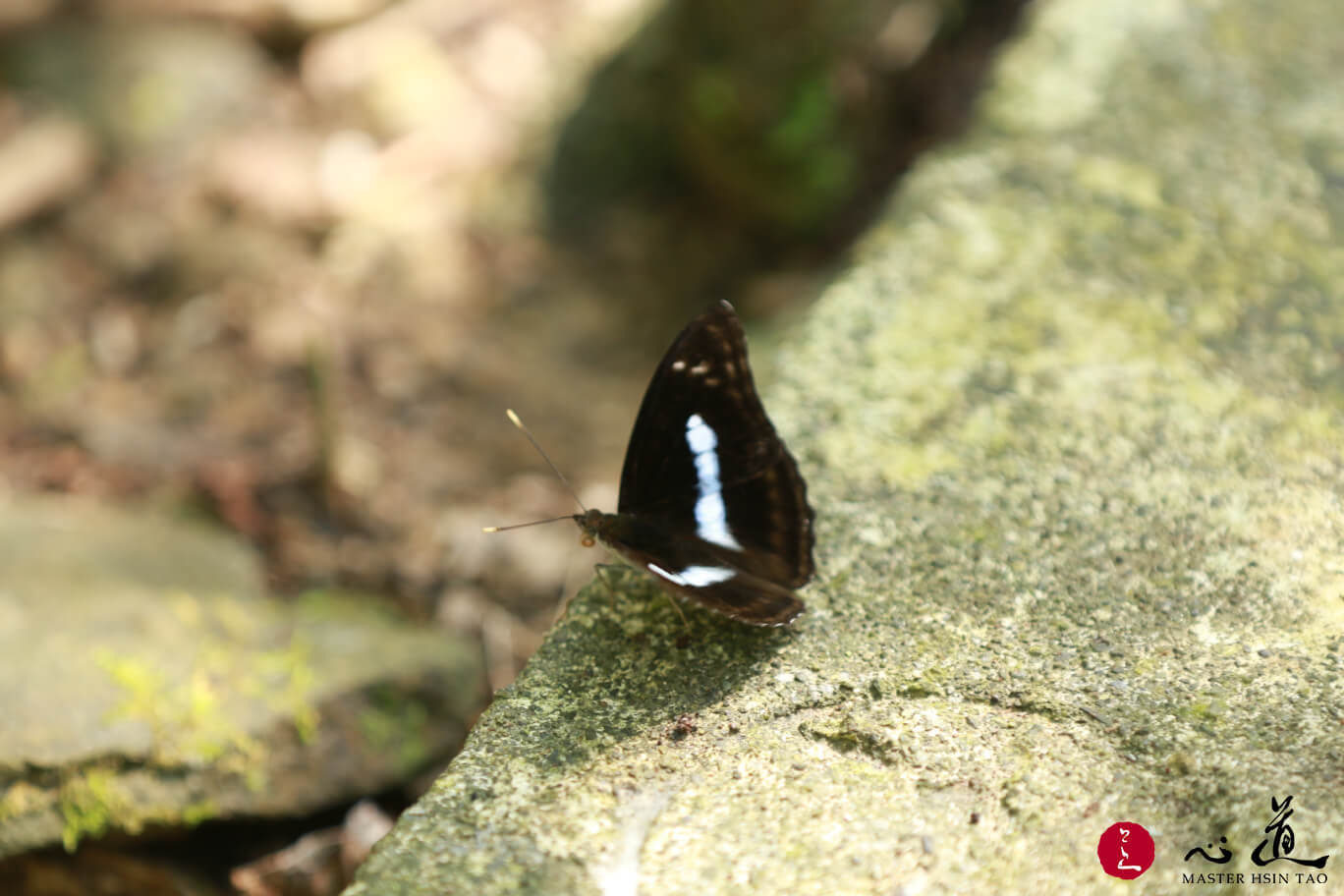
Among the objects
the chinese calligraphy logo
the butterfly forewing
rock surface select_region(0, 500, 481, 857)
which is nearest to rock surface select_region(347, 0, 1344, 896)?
the chinese calligraphy logo

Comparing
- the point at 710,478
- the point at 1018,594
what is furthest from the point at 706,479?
the point at 1018,594

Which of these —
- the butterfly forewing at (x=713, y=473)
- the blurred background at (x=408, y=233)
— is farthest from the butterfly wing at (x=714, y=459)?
the blurred background at (x=408, y=233)

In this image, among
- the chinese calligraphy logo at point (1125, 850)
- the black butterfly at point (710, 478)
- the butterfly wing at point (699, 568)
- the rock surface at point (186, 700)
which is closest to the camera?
the chinese calligraphy logo at point (1125, 850)

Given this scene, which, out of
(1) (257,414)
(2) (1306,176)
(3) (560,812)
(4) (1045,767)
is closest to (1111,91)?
(2) (1306,176)

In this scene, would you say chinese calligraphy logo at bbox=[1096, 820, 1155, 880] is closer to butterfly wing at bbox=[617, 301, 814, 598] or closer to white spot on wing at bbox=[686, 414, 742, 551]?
butterfly wing at bbox=[617, 301, 814, 598]

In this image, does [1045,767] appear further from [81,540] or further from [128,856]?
[81,540]

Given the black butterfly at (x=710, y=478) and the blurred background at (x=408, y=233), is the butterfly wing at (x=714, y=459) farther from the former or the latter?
the blurred background at (x=408, y=233)
